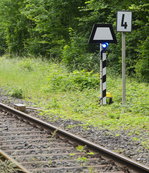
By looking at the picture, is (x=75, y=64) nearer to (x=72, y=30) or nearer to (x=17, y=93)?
(x=72, y=30)

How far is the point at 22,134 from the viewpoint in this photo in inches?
315

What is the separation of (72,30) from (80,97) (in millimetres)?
12951

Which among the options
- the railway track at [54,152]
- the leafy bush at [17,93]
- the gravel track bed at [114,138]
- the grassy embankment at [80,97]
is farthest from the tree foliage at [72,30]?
the railway track at [54,152]

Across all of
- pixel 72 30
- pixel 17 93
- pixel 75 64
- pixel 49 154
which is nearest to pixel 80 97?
pixel 17 93

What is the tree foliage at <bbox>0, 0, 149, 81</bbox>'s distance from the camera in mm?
20641

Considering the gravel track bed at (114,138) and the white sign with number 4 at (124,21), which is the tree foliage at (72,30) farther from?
the gravel track bed at (114,138)

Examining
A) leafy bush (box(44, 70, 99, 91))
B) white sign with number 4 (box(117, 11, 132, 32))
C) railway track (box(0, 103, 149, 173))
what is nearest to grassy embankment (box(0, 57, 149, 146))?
leafy bush (box(44, 70, 99, 91))

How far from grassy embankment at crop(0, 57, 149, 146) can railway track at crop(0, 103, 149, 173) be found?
4.18 ft

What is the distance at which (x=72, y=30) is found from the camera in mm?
25594

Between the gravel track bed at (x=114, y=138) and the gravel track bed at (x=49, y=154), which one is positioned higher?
the gravel track bed at (x=49, y=154)

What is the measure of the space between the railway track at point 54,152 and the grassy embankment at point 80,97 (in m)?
1.27

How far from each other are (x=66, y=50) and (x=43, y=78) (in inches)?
232

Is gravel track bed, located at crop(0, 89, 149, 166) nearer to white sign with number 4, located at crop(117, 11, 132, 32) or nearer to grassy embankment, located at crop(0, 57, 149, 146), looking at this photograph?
grassy embankment, located at crop(0, 57, 149, 146)

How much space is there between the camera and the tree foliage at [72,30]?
20.6 m
